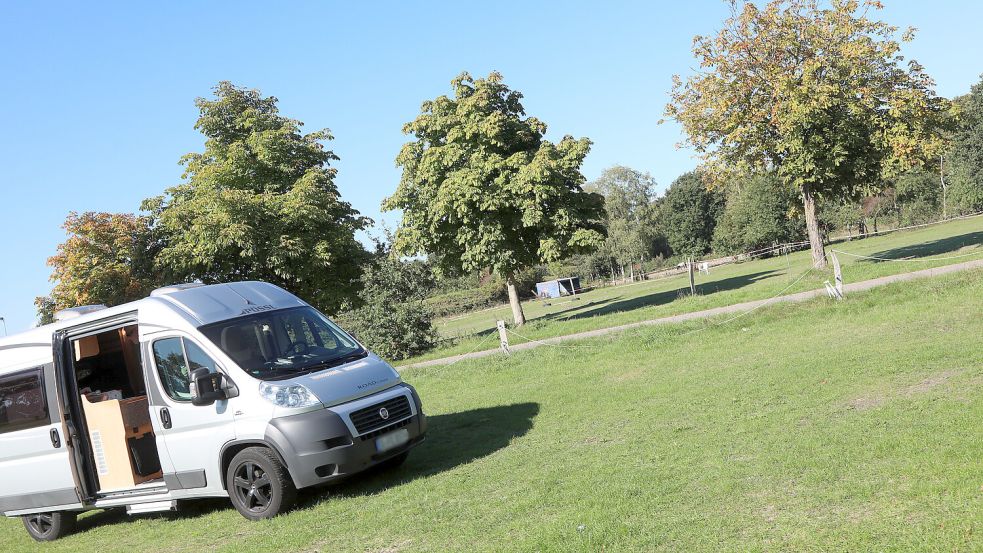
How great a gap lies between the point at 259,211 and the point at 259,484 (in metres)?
18.7

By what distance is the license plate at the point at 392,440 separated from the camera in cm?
862

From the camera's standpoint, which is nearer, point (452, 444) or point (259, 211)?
point (452, 444)

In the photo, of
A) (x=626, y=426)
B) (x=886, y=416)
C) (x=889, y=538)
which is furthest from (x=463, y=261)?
(x=889, y=538)

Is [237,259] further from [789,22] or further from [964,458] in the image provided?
[964,458]

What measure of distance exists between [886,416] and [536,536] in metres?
4.26

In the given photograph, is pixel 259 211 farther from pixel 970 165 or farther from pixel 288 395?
pixel 970 165

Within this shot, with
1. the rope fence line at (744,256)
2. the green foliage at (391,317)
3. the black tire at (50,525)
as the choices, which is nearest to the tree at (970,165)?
the rope fence line at (744,256)

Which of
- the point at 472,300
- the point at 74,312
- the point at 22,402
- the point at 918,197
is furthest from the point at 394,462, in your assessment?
the point at 918,197

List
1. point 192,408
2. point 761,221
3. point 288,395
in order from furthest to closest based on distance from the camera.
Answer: point 761,221, point 192,408, point 288,395

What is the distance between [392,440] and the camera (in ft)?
28.8

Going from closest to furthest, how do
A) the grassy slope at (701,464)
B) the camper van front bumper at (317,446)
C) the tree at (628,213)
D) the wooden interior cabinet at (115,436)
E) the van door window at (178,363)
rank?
the grassy slope at (701,464), the camper van front bumper at (317,446), the van door window at (178,363), the wooden interior cabinet at (115,436), the tree at (628,213)

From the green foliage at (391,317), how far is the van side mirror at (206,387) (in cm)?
1787

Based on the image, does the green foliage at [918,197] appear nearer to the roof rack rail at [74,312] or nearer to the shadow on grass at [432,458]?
the shadow on grass at [432,458]

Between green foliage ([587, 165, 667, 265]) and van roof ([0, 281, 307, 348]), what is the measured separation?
6936 cm
